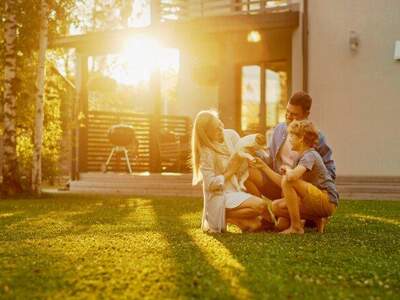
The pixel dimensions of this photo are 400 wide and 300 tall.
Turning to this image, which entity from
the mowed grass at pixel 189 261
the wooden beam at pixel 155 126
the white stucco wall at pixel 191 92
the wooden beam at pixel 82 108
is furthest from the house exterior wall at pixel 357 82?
the mowed grass at pixel 189 261

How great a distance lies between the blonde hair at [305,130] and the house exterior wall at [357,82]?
7623 mm

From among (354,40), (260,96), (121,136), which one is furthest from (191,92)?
(354,40)

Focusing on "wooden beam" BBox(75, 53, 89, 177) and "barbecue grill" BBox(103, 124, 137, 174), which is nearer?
"barbecue grill" BBox(103, 124, 137, 174)

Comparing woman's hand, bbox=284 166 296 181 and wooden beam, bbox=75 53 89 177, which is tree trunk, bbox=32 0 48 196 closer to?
wooden beam, bbox=75 53 89 177

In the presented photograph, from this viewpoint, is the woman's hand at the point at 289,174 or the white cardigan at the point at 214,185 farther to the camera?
the white cardigan at the point at 214,185

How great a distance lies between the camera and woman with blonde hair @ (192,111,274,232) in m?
6.07

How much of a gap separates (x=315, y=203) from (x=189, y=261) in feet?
6.10

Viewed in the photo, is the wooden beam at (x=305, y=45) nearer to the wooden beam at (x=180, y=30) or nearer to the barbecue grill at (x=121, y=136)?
the wooden beam at (x=180, y=30)

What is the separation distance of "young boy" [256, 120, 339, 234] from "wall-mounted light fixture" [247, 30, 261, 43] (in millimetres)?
8976

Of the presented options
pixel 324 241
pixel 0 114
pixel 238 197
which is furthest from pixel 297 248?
pixel 0 114

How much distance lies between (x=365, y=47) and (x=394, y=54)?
22.6 inches

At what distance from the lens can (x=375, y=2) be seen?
527 inches

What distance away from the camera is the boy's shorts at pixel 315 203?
5.98 metres

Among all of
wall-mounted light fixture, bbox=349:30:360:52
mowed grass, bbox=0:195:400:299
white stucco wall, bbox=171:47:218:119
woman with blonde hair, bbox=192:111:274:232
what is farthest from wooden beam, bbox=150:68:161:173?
woman with blonde hair, bbox=192:111:274:232
